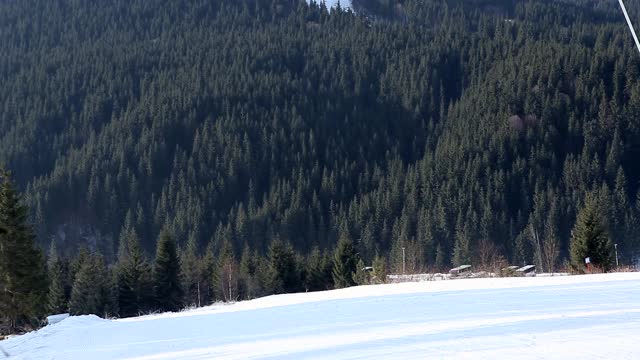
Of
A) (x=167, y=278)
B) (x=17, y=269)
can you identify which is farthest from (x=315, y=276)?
(x=17, y=269)

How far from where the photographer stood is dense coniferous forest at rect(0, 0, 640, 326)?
112 metres

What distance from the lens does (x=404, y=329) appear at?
13836 mm

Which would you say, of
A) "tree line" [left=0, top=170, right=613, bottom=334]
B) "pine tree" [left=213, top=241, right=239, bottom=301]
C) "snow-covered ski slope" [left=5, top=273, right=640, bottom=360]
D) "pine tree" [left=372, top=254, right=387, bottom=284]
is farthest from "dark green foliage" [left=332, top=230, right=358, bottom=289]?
"snow-covered ski slope" [left=5, top=273, right=640, bottom=360]

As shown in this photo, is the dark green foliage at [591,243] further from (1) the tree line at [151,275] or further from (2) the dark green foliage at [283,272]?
(2) the dark green foliage at [283,272]

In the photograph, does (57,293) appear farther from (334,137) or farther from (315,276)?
(334,137)

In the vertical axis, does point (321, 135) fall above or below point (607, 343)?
below

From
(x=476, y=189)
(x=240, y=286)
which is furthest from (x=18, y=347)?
(x=476, y=189)

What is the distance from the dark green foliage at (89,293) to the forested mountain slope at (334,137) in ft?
156

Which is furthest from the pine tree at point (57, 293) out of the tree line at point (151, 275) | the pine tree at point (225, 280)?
the pine tree at point (225, 280)

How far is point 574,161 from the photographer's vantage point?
124 m

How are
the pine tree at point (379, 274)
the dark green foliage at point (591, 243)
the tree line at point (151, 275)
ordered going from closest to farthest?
the tree line at point (151, 275) < the pine tree at point (379, 274) < the dark green foliage at point (591, 243)

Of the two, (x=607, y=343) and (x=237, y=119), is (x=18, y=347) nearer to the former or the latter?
(x=607, y=343)

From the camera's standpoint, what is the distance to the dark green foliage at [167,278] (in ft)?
183

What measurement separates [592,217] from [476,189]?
76237 mm
